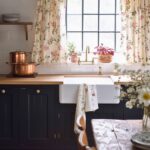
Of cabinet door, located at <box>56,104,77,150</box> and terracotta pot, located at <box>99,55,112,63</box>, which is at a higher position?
terracotta pot, located at <box>99,55,112,63</box>

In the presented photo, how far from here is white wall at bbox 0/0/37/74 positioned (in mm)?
5199

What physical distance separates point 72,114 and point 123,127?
5.37 feet

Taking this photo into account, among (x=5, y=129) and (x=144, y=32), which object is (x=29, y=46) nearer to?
(x=5, y=129)

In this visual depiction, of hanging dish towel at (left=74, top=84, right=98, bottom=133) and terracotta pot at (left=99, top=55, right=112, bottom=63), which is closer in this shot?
hanging dish towel at (left=74, top=84, right=98, bottom=133)

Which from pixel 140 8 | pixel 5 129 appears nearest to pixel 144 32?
pixel 140 8

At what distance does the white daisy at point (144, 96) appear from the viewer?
2.46m

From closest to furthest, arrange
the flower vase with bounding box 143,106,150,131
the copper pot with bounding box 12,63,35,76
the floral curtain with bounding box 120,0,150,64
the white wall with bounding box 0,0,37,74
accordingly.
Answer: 1. the flower vase with bounding box 143,106,150,131
2. the copper pot with bounding box 12,63,35,76
3. the floral curtain with bounding box 120,0,150,64
4. the white wall with bounding box 0,0,37,74

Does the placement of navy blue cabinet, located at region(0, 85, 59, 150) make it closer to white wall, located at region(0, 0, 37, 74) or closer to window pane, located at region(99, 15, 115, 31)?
white wall, located at region(0, 0, 37, 74)

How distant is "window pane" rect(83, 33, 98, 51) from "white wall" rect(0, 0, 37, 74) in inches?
29.9

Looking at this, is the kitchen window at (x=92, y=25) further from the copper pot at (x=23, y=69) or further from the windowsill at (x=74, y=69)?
the copper pot at (x=23, y=69)

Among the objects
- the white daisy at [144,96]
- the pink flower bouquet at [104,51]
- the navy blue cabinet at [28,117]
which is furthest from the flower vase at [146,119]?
the pink flower bouquet at [104,51]

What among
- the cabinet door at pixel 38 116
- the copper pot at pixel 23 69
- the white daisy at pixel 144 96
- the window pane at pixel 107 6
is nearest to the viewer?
the white daisy at pixel 144 96

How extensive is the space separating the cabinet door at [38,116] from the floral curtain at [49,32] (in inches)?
23.3

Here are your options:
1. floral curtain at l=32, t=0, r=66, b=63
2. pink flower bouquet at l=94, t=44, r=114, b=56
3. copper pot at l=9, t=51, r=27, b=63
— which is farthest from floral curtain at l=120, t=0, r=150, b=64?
copper pot at l=9, t=51, r=27, b=63
